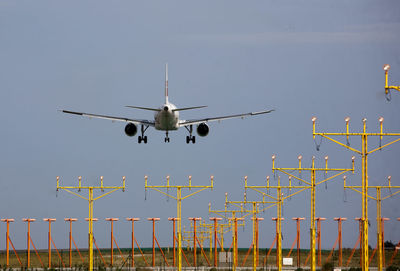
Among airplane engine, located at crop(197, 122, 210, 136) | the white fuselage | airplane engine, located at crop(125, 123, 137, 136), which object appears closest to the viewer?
the white fuselage

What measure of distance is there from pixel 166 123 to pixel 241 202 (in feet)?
74.8

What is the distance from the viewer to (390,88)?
5347 centimetres

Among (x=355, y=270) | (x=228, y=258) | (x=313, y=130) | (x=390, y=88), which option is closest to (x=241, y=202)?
(x=228, y=258)

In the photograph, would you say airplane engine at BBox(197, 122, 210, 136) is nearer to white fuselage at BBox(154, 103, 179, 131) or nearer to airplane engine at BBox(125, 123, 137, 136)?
white fuselage at BBox(154, 103, 179, 131)

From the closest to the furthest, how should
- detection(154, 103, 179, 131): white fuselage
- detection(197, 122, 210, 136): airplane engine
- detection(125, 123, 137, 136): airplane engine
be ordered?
detection(154, 103, 179, 131): white fuselage, detection(197, 122, 210, 136): airplane engine, detection(125, 123, 137, 136): airplane engine

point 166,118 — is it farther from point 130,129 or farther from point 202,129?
point 130,129

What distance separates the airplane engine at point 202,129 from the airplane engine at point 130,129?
21.5 feet

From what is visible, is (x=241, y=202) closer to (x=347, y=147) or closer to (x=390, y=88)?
(x=347, y=147)

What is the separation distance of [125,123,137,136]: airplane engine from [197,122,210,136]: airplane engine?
6555mm

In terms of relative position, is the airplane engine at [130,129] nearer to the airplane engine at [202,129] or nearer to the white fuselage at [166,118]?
the white fuselage at [166,118]

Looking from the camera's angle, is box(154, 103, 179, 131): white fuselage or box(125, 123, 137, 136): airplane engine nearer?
box(154, 103, 179, 131): white fuselage

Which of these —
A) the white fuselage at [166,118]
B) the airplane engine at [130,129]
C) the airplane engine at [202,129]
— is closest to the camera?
the white fuselage at [166,118]

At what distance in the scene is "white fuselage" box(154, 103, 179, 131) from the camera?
100 m

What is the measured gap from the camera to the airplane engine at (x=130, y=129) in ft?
343
